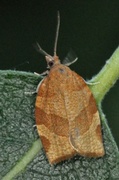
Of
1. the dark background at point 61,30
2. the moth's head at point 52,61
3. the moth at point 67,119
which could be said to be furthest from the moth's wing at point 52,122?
the dark background at point 61,30

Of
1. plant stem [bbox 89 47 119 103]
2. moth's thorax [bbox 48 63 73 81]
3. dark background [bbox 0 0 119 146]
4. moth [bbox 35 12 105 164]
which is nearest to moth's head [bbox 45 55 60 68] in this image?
moth's thorax [bbox 48 63 73 81]

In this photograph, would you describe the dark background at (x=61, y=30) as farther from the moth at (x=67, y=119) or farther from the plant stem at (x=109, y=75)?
the plant stem at (x=109, y=75)

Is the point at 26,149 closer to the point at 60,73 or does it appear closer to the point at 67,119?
the point at 67,119

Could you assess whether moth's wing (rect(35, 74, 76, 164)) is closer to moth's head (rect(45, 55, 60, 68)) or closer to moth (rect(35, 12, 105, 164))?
moth (rect(35, 12, 105, 164))

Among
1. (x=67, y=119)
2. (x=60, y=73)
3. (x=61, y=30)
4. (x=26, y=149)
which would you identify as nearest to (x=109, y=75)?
(x=67, y=119)

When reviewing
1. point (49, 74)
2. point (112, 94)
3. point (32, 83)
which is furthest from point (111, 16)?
point (32, 83)

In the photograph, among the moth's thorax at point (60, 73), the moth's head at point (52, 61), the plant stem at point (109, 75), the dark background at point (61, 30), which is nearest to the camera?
the plant stem at point (109, 75)

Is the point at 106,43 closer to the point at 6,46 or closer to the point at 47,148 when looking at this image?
the point at 6,46
